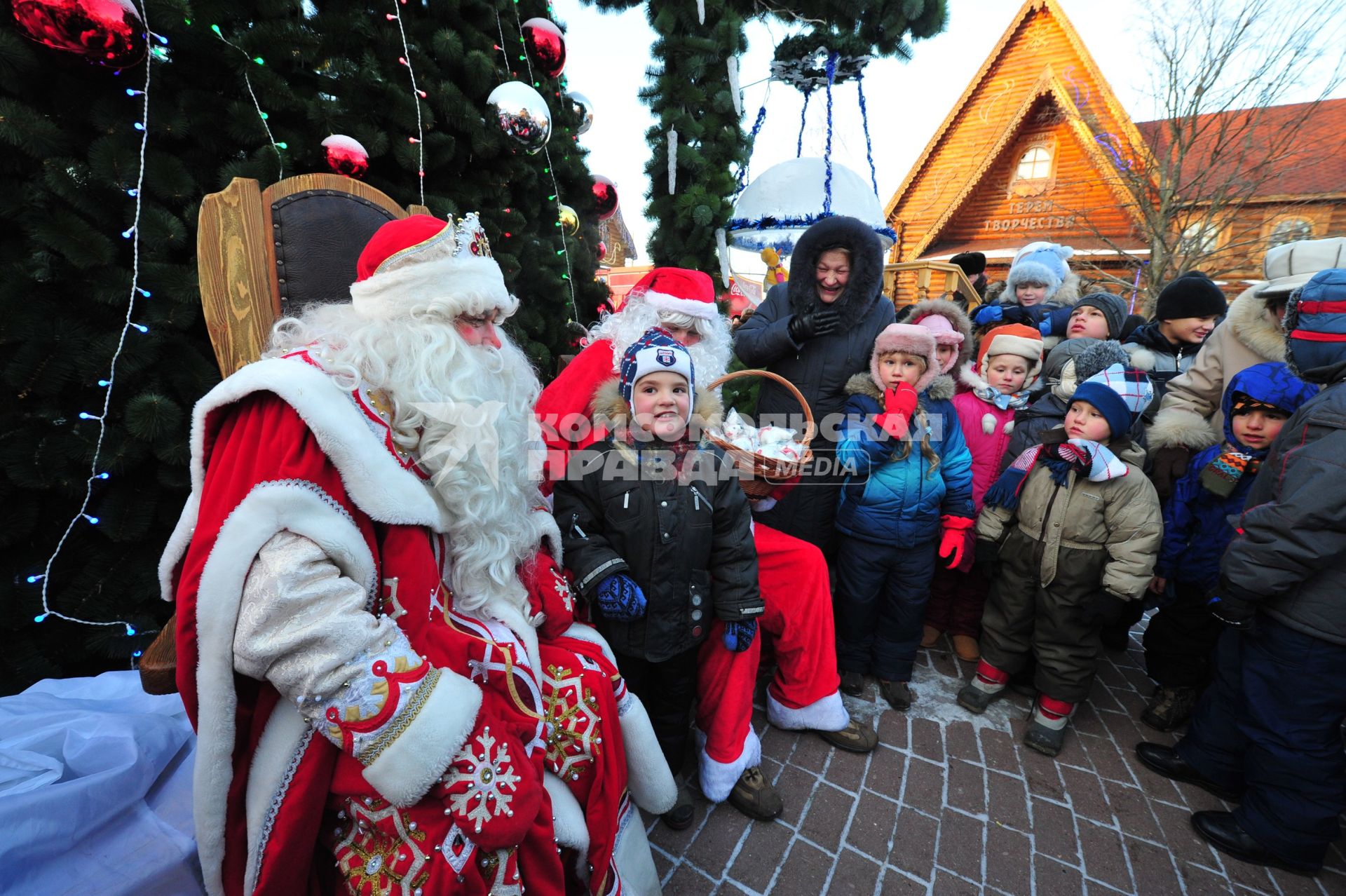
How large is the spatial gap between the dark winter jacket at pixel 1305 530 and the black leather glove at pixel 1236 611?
0.11ft

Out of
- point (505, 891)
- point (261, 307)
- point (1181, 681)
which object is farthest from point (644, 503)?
point (1181, 681)

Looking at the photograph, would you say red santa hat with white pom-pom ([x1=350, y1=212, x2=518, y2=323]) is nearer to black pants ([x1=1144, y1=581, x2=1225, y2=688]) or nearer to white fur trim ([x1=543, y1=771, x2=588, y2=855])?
white fur trim ([x1=543, y1=771, x2=588, y2=855])

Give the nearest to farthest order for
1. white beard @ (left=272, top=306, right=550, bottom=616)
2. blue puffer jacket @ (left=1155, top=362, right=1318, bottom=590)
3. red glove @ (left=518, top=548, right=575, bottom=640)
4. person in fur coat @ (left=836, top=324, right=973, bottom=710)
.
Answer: white beard @ (left=272, top=306, right=550, bottom=616)
red glove @ (left=518, top=548, right=575, bottom=640)
blue puffer jacket @ (left=1155, top=362, right=1318, bottom=590)
person in fur coat @ (left=836, top=324, right=973, bottom=710)

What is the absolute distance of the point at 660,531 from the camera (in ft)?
6.68

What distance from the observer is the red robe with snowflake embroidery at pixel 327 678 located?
→ 115 centimetres

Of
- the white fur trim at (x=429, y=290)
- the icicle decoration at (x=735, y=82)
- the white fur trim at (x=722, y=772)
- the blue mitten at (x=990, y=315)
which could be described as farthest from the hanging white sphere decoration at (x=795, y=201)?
the white fur trim at (x=722, y=772)

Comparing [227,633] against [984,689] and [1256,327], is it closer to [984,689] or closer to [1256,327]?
[984,689]

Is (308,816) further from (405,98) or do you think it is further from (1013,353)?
(1013,353)

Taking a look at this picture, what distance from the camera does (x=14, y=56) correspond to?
182cm

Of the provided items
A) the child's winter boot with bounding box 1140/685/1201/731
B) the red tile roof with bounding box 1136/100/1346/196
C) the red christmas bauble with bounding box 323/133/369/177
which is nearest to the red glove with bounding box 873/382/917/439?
the child's winter boot with bounding box 1140/685/1201/731

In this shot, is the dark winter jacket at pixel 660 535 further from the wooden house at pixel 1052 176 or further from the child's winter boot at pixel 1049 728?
the wooden house at pixel 1052 176

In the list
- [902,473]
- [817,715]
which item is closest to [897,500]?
[902,473]

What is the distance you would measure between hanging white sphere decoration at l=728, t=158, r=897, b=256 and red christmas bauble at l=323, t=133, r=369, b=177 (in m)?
2.70

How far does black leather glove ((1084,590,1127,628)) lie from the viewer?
8.45 ft
